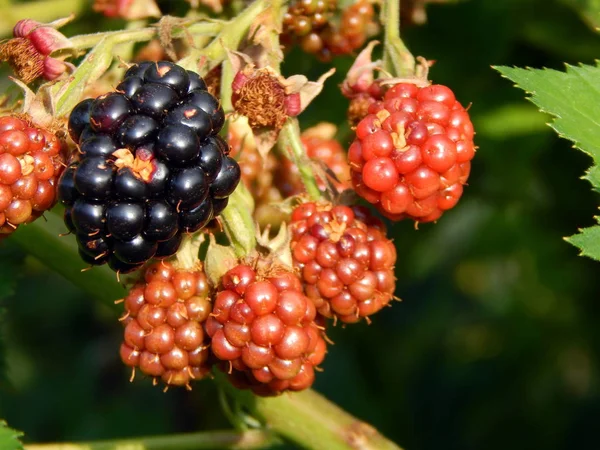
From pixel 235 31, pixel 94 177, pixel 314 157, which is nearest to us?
pixel 94 177

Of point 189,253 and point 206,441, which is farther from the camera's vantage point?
point 206,441

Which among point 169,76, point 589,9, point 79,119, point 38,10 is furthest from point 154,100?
point 589,9

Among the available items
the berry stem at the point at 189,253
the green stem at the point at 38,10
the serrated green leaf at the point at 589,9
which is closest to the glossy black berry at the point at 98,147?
the berry stem at the point at 189,253

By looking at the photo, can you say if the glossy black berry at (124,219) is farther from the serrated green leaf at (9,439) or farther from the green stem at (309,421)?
the green stem at (309,421)

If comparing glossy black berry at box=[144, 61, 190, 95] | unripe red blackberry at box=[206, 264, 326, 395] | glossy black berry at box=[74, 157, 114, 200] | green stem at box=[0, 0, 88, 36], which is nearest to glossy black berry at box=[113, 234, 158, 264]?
glossy black berry at box=[74, 157, 114, 200]

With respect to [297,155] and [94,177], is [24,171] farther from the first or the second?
[297,155]

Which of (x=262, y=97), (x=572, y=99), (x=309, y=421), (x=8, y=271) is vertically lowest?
(x=309, y=421)

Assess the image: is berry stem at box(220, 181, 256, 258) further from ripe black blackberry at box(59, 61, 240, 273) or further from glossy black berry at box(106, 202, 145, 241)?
glossy black berry at box(106, 202, 145, 241)

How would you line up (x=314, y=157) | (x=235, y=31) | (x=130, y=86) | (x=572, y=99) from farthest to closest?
(x=314, y=157), (x=235, y=31), (x=572, y=99), (x=130, y=86)
